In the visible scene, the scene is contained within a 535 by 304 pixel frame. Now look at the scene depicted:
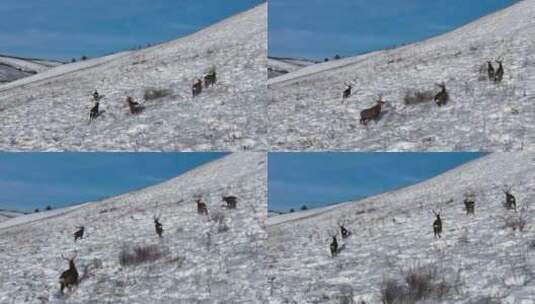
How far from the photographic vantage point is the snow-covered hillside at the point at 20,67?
20594 mm

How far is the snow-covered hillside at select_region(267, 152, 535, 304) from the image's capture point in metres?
15.1

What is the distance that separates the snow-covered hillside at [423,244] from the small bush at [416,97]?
1.72m

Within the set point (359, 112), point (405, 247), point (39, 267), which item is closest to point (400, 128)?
point (359, 112)

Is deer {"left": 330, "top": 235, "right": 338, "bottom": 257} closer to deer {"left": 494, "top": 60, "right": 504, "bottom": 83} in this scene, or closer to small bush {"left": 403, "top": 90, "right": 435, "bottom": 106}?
small bush {"left": 403, "top": 90, "right": 435, "bottom": 106}

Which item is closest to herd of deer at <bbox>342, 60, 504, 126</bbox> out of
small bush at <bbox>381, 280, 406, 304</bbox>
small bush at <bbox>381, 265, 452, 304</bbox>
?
small bush at <bbox>381, 265, 452, 304</bbox>

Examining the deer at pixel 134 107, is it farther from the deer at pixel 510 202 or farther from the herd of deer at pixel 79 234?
the deer at pixel 510 202

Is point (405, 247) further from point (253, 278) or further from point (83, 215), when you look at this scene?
point (83, 215)

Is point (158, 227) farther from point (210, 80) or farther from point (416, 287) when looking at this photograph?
point (416, 287)

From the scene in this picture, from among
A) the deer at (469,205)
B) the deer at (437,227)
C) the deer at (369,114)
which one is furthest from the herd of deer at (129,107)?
the deer at (469,205)

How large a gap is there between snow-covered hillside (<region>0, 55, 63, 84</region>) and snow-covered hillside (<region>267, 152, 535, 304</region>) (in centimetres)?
666

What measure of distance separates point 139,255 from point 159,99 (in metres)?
3.78

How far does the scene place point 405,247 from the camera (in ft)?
53.8

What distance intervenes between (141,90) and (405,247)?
21.6ft

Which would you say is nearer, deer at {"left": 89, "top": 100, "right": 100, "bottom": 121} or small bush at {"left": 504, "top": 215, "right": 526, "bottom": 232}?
small bush at {"left": 504, "top": 215, "right": 526, "bottom": 232}
